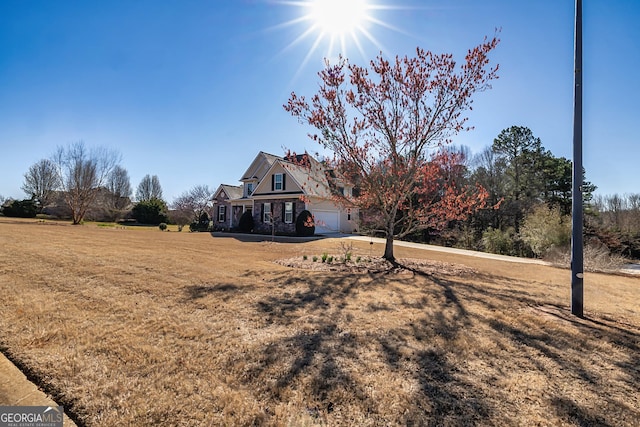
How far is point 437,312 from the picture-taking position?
4605 mm

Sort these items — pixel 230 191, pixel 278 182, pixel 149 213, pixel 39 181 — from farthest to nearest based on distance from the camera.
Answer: pixel 39 181 → pixel 149 213 → pixel 230 191 → pixel 278 182

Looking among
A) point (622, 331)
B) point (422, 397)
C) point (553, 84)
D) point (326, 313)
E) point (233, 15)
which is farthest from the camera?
point (233, 15)

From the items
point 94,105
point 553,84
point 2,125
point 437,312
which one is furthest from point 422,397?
point 2,125

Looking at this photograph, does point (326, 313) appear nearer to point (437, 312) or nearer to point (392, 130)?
point (437, 312)

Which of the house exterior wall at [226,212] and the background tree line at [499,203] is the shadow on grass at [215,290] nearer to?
the background tree line at [499,203]

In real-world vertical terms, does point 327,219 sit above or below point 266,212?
below

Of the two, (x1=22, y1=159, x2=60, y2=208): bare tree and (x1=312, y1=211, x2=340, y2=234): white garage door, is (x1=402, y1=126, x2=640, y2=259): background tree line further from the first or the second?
(x1=22, y1=159, x2=60, y2=208): bare tree

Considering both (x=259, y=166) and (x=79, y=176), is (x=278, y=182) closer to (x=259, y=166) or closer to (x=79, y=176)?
(x=259, y=166)

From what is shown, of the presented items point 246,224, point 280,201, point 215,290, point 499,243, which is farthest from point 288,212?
point 215,290

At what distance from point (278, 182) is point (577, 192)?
1940 cm

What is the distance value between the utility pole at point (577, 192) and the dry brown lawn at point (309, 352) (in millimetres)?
437

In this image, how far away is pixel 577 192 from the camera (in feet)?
15.3

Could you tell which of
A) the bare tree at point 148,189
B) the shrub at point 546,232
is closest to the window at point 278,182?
the shrub at point 546,232

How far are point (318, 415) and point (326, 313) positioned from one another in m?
2.28
